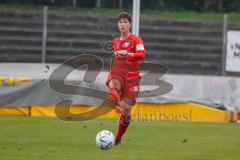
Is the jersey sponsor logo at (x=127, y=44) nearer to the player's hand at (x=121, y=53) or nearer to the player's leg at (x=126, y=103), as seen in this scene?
the player's hand at (x=121, y=53)

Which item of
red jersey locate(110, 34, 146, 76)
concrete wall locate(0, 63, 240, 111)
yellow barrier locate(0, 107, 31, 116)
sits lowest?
yellow barrier locate(0, 107, 31, 116)

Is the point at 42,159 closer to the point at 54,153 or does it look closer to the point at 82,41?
the point at 54,153

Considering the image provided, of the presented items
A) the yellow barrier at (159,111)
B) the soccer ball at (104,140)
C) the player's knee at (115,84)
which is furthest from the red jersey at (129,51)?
the yellow barrier at (159,111)

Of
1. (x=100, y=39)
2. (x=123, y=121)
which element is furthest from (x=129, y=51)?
(x=100, y=39)

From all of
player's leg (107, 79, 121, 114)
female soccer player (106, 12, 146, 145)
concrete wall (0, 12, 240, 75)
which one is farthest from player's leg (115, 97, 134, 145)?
concrete wall (0, 12, 240, 75)

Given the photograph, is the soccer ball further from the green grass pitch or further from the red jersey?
the red jersey

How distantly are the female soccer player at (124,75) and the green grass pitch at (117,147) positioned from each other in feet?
1.72

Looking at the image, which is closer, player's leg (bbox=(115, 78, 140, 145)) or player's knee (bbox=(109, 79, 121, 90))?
player's leg (bbox=(115, 78, 140, 145))

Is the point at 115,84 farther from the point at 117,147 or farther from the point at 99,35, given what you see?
the point at 99,35

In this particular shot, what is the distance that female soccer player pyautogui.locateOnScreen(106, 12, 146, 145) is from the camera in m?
12.2

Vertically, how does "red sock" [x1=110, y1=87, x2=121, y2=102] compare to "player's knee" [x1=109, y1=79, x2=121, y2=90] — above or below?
below

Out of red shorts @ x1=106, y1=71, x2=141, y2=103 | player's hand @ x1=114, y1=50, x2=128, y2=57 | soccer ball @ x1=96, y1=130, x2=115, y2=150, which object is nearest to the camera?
soccer ball @ x1=96, y1=130, x2=115, y2=150

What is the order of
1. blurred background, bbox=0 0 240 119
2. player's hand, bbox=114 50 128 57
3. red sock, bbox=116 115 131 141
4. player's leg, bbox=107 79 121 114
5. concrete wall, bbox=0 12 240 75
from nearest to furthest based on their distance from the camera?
player's hand, bbox=114 50 128 57 < red sock, bbox=116 115 131 141 < player's leg, bbox=107 79 121 114 < blurred background, bbox=0 0 240 119 < concrete wall, bbox=0 12 240 75

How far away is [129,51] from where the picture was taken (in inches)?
483
